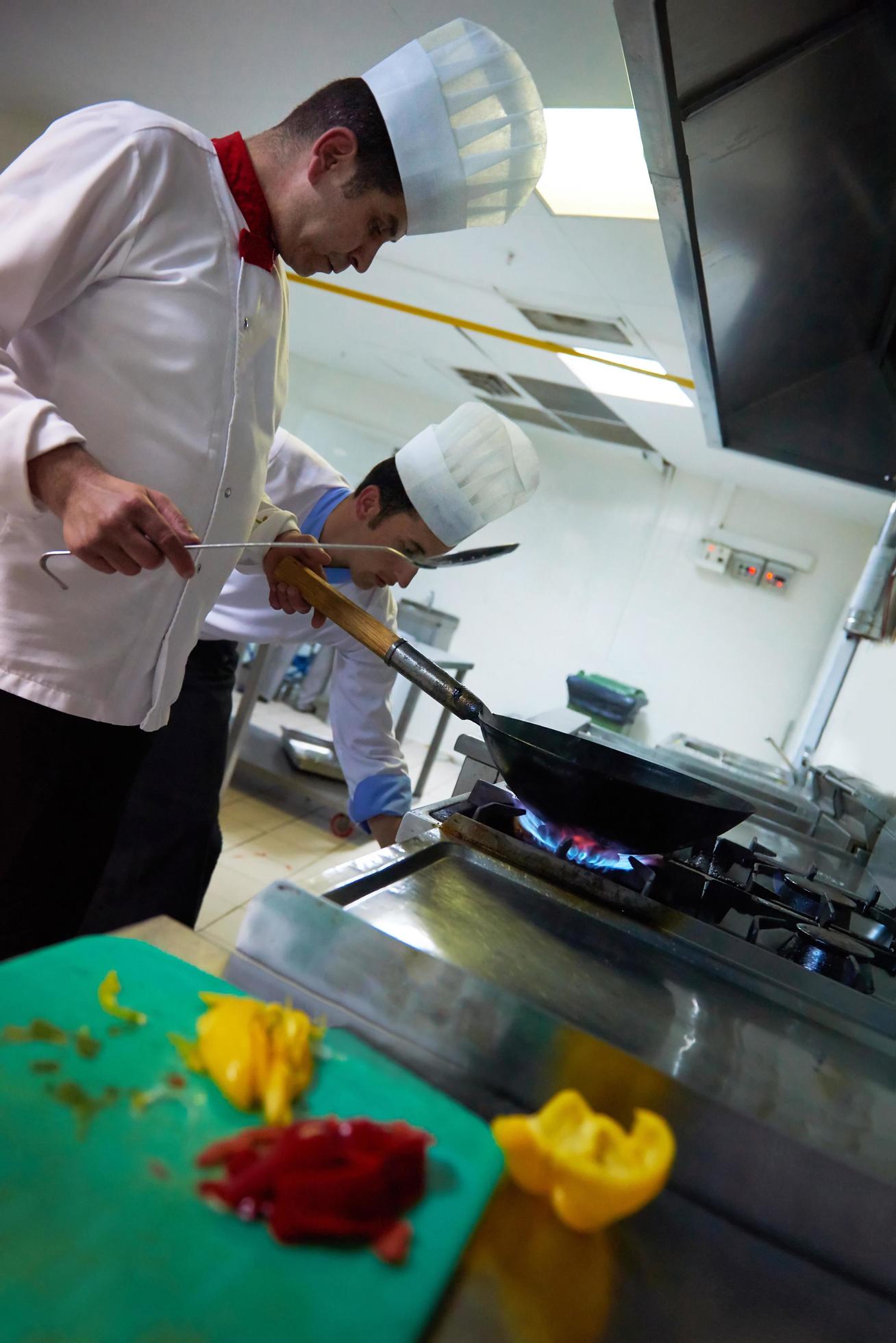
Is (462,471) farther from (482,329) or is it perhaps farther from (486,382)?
(486,382)

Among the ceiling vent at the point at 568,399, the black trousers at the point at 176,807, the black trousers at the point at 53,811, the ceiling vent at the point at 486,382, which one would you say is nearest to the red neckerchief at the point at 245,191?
the black trousers at the point at 53,811

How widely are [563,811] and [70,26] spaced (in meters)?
3.34

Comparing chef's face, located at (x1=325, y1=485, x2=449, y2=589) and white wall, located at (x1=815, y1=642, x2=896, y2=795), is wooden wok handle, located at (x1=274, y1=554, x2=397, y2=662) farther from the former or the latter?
white wall, located at (x1=815, y1=642, x2=896, y2=795)

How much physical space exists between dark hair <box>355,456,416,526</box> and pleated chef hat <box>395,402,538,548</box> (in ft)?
0.06

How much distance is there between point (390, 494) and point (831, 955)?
1.21 m

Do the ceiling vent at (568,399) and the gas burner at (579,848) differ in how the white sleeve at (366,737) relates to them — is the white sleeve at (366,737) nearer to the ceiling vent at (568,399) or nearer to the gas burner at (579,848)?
the gas burner at (579,848)

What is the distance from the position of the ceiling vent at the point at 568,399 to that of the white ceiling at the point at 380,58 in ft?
0.44

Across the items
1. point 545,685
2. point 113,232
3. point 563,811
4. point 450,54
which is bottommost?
point 545,685

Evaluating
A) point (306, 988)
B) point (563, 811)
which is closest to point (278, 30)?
point (563, 811)

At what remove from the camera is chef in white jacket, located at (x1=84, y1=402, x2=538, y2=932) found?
1775mm

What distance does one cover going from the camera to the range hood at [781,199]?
926 millimetres

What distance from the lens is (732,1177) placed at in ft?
1.88

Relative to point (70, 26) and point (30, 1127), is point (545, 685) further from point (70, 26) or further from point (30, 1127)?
point (30, 1127)

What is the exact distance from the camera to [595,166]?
2.41m
